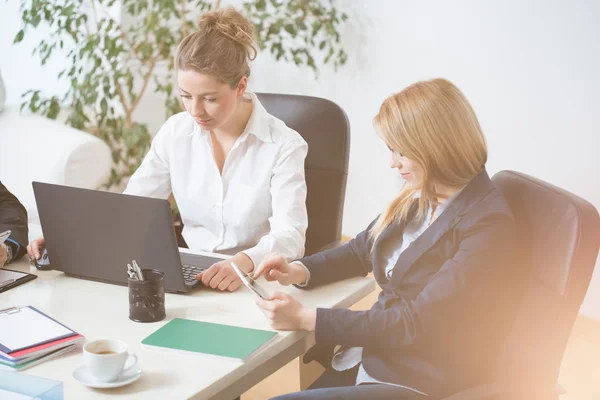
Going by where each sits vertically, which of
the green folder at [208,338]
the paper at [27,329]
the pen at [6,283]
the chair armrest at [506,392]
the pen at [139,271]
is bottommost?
the chair armrest at [506,392]

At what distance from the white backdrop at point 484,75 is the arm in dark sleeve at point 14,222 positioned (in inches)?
80.1

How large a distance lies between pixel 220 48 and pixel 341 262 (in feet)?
2.15

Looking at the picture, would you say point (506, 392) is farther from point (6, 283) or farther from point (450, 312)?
point (6, 283)

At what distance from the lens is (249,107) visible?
2064 mm

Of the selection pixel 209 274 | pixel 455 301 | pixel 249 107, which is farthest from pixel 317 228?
pixel 455 301

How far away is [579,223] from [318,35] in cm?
251

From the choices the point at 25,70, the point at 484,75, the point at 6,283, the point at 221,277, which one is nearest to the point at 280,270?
the point at 221,277

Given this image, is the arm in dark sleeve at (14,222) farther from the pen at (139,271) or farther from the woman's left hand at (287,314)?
the woman's left hand at (287,314)

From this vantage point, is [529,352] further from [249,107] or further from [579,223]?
[249,107]

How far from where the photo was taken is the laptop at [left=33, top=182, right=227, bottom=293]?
1473 mm

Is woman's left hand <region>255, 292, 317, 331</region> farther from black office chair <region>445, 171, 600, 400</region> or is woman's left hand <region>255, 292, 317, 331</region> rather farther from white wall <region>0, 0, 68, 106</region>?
white wall <region>0, 0, 68, 106</region>

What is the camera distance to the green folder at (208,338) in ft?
4.19

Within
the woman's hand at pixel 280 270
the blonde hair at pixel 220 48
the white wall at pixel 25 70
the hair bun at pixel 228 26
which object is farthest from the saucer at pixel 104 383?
the white wall at pixel 25 70

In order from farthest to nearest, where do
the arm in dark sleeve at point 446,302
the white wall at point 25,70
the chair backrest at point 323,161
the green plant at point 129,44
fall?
the white wall at point 25,70
the green plant at point 129,44
the chair backrest at point 323,161
the arm in dark sleeve at point 446,302
